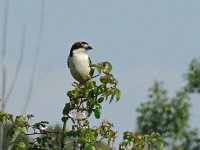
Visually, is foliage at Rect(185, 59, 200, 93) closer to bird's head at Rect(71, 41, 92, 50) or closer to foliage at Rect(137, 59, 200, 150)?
foliage at Rect(137, 59, 200, 150)

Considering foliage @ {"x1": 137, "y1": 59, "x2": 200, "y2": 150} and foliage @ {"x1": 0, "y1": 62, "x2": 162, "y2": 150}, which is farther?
foliage @ {"x1": 137, "y1": 59, "x2": 200, "y2": 150}

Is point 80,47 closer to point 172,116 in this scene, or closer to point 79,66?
point 79,66

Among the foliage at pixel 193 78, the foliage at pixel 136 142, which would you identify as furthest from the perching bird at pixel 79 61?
the foliage at pixel 193 78

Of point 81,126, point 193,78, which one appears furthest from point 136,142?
point 193,78

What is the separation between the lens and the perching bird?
13.0 m

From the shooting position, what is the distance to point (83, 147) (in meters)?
9.97

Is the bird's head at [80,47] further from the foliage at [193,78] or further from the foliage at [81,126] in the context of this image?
the foliage at [193,78]

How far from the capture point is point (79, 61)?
13406 millimetres

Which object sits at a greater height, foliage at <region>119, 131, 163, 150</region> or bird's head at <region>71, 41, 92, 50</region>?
bird's head at <region>71, 41, 92, 50</region>

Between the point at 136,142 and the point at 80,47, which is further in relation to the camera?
the point at 80,47

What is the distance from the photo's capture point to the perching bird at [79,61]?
12963 millimetres

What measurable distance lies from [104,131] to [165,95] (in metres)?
32.1

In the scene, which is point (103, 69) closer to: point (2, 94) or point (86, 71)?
point (2, 94)

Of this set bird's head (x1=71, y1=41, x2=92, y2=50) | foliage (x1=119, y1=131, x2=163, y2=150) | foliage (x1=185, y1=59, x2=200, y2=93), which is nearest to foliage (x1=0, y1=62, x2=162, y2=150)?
foliage (x1=119, y1=131, x2=163, y2=150)
